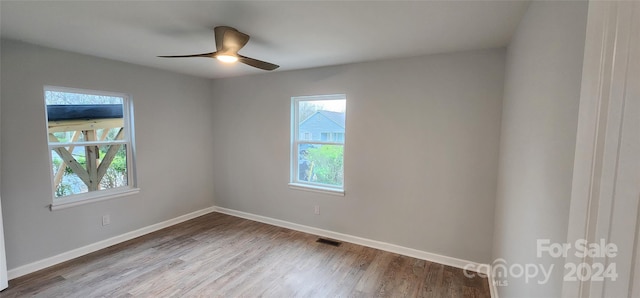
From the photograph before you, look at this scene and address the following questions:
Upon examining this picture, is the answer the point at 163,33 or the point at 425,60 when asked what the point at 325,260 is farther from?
the point at 163,33

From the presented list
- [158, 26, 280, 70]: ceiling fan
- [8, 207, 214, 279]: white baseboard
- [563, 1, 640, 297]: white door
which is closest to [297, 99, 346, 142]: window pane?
[158, 26, 280, 70]: ceiling fan

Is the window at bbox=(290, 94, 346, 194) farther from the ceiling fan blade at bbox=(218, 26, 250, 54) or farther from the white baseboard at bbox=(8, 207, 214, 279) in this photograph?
the white baseboard at bbox=(8, 207, 214, 279)

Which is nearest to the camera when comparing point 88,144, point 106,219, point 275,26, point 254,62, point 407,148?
point 275,26

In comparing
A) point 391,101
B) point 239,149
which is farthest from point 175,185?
point 391,101

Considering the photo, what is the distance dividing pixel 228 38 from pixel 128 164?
2.58 m

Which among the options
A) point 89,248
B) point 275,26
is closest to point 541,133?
point 275,26

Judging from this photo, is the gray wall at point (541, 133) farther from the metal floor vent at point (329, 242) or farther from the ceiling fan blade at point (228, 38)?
the ceiling fan blade at point (228, 38)

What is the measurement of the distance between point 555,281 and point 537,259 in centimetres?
28

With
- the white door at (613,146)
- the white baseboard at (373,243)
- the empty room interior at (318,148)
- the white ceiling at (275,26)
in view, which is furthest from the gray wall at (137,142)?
the white door at (613,146)

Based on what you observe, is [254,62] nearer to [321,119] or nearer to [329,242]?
[321,119]

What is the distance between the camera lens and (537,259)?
1218 millimetres

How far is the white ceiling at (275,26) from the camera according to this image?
1.77 meters

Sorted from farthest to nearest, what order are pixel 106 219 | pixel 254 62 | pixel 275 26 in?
pixel 106 219 → pixel 254 62 → pixel 275 26

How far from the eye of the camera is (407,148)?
299 cm
